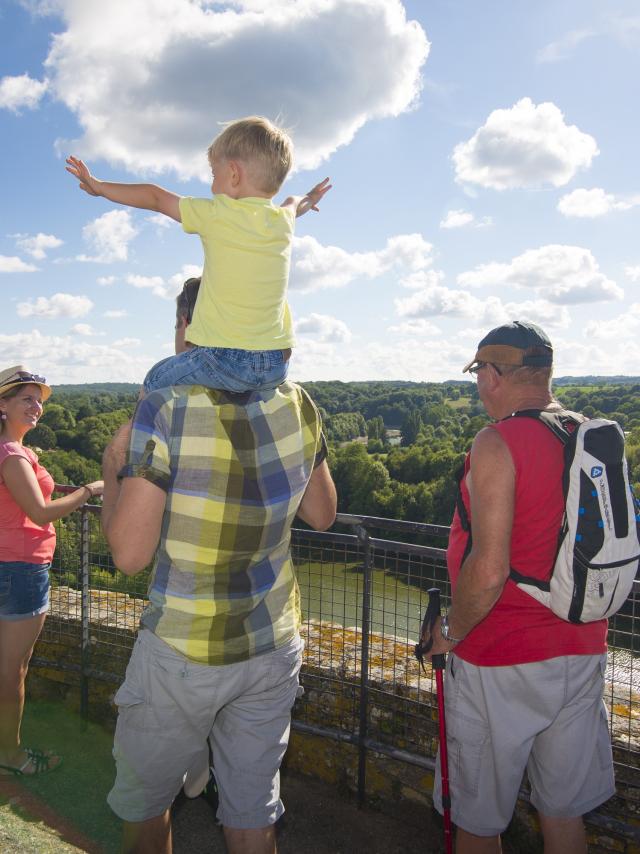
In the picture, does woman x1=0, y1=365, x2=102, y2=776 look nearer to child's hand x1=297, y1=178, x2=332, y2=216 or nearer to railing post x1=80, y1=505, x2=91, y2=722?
railing post x1=80, y1=505, x2=91, y2=722

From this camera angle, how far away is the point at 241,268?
173 centimetres

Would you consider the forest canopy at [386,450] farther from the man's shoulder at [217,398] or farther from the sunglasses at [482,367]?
the man's shoulder at [217,398]

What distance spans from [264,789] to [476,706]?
81 centimetres

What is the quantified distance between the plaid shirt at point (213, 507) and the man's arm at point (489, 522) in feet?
2.20

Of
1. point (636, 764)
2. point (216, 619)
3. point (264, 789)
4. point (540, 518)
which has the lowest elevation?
point (636, 764)

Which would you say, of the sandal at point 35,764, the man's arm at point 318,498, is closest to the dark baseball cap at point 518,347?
the man's arm at point 318,498

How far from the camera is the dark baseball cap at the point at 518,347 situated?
2.33m

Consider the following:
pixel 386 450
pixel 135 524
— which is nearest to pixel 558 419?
pixel 135 524

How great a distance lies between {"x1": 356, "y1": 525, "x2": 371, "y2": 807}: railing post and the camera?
324 cm

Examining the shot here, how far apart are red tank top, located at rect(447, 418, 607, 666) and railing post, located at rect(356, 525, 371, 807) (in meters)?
1.02

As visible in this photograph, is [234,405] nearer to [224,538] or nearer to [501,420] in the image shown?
[224,538]

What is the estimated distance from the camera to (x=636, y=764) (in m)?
2.96

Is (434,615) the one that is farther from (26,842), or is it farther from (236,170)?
(236,170)

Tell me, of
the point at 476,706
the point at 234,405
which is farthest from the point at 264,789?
the point at 234,405
